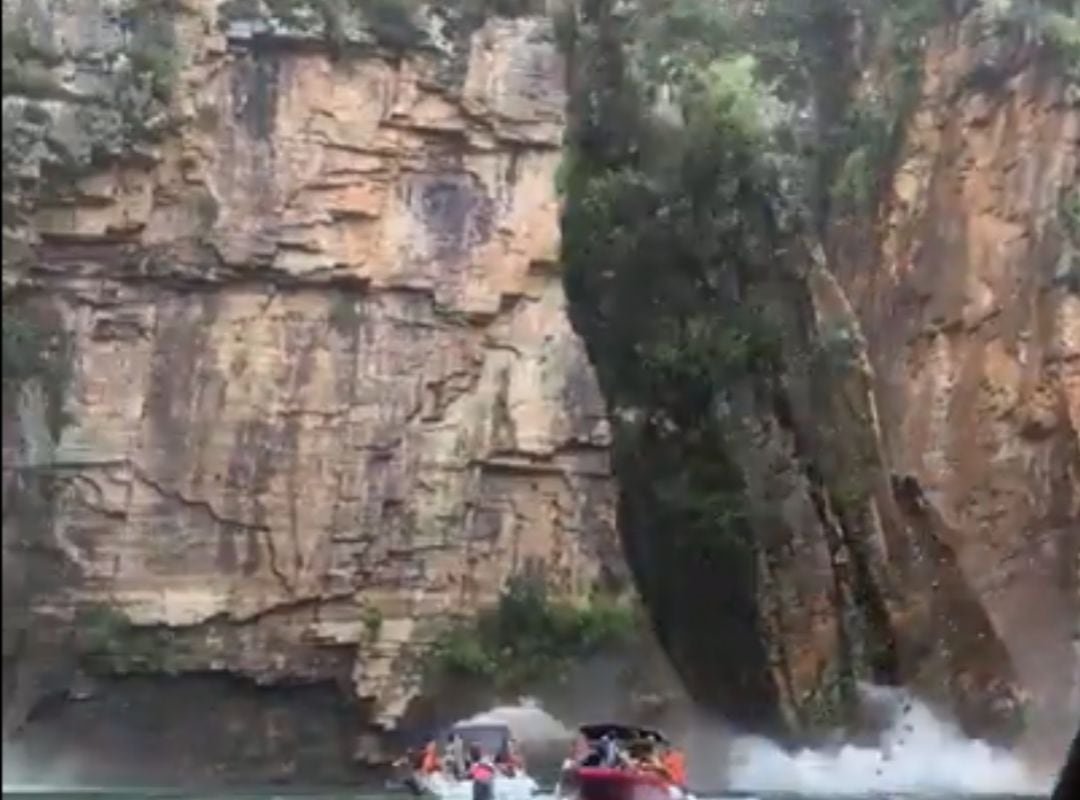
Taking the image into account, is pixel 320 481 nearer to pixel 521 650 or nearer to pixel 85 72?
pixel 521 650

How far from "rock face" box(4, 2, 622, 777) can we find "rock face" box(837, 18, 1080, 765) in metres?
2.30

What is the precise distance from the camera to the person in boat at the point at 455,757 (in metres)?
10.4

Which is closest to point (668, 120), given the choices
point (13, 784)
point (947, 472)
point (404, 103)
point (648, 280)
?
point (648, 280)

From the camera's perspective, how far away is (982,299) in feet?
43.0

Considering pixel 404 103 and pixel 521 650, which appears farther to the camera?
pixel 404 103

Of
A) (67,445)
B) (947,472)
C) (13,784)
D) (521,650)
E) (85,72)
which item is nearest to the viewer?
(13,784)

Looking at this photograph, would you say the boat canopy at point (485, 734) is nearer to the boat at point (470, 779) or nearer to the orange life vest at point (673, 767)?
the boat at point (470, 779)

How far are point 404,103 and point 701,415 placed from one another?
3.08 metres

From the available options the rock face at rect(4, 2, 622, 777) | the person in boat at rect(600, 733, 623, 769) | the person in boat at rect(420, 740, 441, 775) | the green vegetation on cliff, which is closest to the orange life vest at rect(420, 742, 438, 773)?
the person in boat at rect(420, 740, 441, 775)

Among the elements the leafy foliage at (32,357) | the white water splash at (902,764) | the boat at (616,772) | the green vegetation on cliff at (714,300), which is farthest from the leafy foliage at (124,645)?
the leafy foliage at (32,357)

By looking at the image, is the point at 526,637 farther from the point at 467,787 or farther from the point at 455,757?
the point at 467,787

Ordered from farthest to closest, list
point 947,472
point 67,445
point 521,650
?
point 947,472 → point 521,650 → point 67,445

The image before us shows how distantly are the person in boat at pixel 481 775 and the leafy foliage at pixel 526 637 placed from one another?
98cm

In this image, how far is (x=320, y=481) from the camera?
473 inches
